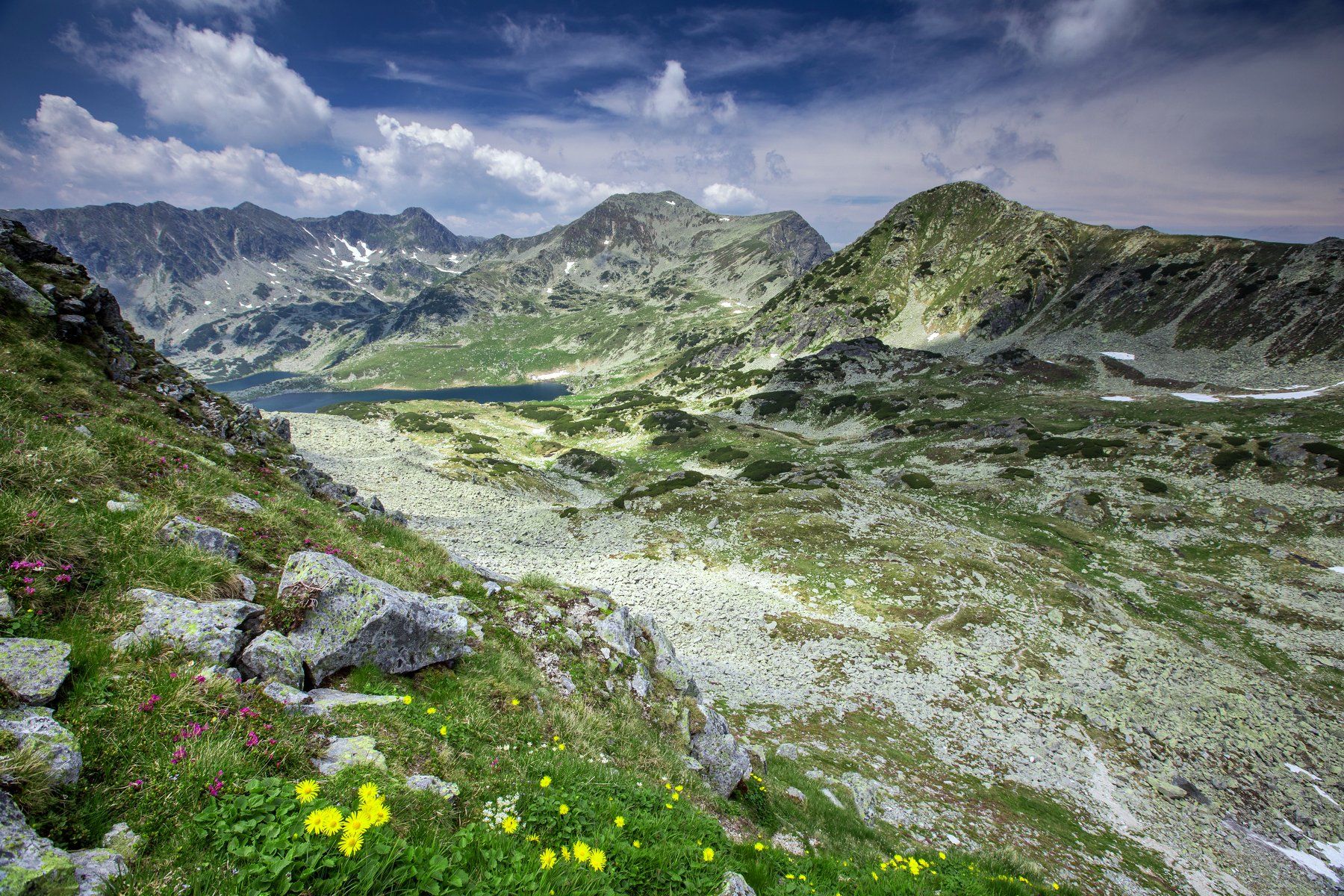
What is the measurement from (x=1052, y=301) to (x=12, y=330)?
184880mm

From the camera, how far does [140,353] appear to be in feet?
74.7

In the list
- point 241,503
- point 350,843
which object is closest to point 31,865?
point 350,843

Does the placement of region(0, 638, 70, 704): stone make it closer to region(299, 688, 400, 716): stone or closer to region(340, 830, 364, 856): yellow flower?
region(299, 688, 400, 716): stone

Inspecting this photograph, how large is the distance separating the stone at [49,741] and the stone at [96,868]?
655 millimetres

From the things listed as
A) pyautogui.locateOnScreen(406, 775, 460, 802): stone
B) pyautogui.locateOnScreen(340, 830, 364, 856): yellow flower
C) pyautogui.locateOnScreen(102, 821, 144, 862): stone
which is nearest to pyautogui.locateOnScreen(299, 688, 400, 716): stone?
pyautogui.locateOnScreen(406, 775, 460, 802): stone

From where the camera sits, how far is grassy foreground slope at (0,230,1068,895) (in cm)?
347

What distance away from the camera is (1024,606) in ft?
108

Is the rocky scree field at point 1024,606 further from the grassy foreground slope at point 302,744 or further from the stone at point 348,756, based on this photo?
the stone at point 348,756

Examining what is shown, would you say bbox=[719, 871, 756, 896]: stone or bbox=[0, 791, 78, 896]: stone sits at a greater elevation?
bbox=[0, 791, 78, 896]: stone

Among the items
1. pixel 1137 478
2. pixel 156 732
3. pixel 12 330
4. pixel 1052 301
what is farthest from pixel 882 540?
pixel 1052 301

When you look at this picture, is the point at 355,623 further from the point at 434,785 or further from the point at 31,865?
the point at 31,865

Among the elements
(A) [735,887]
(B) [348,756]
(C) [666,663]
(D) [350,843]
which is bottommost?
(C) [666,663]

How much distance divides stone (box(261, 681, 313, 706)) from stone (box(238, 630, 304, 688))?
37cm

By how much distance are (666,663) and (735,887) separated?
10198mm
